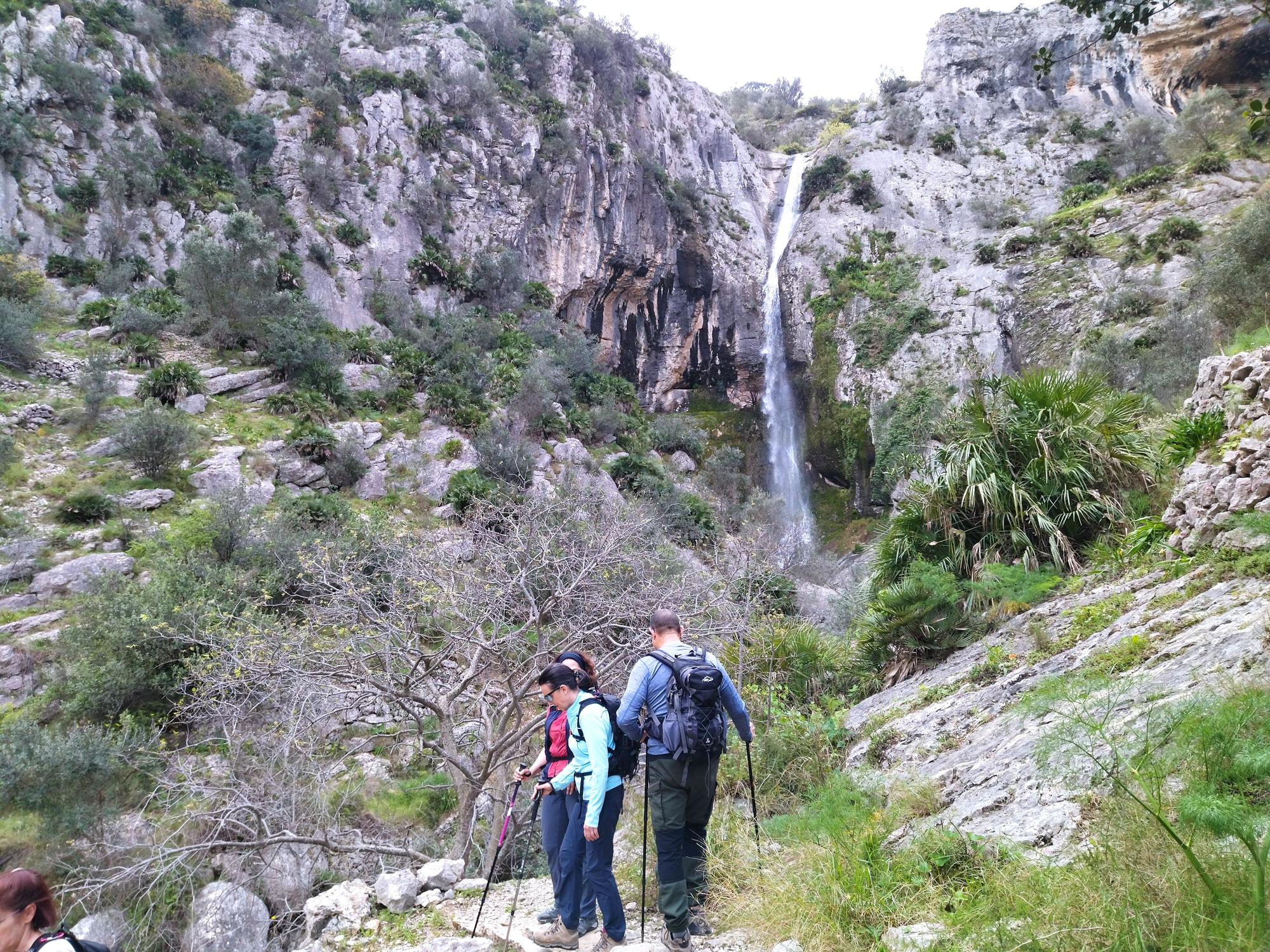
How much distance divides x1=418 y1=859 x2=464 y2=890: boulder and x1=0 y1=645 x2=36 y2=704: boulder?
23.1 ft

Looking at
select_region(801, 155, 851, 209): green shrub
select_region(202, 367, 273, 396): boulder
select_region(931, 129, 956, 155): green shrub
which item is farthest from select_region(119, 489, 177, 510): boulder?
select_region(931, 129, 956, 155): green shrub

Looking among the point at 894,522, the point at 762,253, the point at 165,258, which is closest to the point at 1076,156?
the point at 762,253

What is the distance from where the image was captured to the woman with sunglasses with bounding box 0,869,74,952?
7.19 ft

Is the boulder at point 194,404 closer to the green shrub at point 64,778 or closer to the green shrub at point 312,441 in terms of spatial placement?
the green shrub at point 312,441

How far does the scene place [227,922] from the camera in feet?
18.7

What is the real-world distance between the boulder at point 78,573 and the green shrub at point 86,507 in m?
1.22

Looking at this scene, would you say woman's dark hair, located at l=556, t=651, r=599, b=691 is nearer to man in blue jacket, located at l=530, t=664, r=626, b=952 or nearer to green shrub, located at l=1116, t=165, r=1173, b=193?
→ man in blue jacket, located at l=530, t=664, r=626, b=952

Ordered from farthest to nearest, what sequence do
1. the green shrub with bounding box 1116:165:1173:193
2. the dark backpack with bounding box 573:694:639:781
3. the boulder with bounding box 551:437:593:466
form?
the green shrub with bounding box 1116:165:1173:193 < the boulder with bounding box 551:437:593:466 < the dark backpack with bounding box 573:694:639:781

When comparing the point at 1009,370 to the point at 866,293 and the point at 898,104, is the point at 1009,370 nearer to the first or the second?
the point at 866,293

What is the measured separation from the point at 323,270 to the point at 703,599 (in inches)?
753

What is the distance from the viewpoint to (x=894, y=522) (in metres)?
7.63

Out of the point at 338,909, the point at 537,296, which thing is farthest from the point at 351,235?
the point at 338,909

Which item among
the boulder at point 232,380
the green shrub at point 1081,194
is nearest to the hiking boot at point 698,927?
the boulder at point 232,380

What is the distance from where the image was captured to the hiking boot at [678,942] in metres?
2.98
